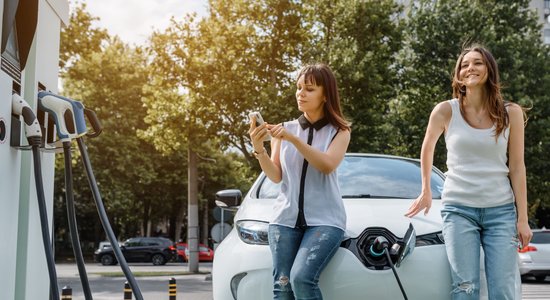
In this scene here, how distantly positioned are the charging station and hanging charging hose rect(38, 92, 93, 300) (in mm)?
71

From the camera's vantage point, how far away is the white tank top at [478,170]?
3389 mm

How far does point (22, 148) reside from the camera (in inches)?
89.1

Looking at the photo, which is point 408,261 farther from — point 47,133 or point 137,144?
point 137,144

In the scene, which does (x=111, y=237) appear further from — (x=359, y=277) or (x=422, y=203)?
(x=422, y=203)

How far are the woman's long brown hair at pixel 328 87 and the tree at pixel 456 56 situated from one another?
63.5 feet

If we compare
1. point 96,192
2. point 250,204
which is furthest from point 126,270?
point 250,204

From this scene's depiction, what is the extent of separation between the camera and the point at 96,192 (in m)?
2.44

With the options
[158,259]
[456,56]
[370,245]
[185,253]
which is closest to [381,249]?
[370,245]

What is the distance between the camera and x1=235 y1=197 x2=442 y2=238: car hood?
3654 millimetres

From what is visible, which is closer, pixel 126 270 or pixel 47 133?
pixel 126 270

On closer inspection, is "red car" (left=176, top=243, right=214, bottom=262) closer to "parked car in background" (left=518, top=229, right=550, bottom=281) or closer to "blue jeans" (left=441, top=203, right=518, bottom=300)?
"parked car in background" (left=518, top=229, right=550, bottom=281)

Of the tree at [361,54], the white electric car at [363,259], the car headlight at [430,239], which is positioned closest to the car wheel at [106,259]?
the tree at [361,54]

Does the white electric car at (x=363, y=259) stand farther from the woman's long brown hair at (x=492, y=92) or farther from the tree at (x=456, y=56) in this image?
the tree at (x=456, y=56)

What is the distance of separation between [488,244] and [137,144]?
33.3 meters
